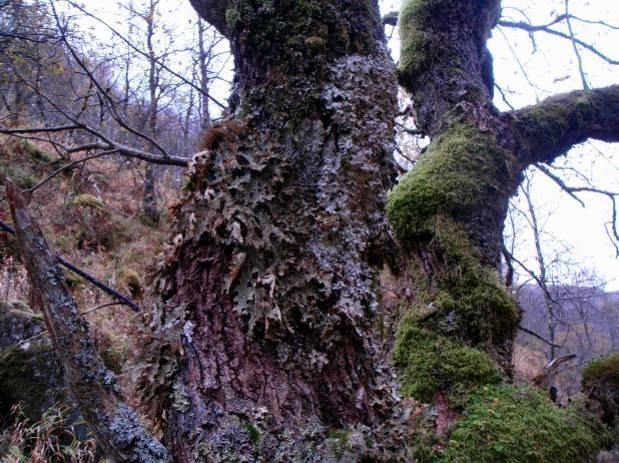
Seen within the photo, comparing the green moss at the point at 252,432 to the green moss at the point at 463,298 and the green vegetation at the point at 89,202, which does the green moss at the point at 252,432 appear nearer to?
the green moss at the point at 463,298

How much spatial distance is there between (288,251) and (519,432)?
168 cm

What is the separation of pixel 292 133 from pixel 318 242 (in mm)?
335

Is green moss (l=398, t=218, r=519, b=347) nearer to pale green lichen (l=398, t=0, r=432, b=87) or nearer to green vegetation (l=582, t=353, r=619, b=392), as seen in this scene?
green vegetation (l=582, t=353, r=619, b=392)

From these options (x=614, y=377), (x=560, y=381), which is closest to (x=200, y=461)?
(x=614, y=377)

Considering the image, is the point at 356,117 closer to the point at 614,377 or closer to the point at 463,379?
the point at 463,379

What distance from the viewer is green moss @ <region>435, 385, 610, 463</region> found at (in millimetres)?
2154

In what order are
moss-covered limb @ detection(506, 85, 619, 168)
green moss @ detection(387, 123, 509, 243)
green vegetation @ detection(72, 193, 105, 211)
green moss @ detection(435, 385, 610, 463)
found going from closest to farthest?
1. green moss @ detection(435, 385, 610, 463)
2. green moss @ detection(387, 123, 509, 243)
3. moss-covered limb @ detection(506, 85, 619, 168)
4. green vegetation @ detection(72, 193, 105, 211)

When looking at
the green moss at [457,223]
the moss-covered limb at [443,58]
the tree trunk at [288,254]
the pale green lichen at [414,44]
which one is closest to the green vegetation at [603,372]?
the green moss at [457,223]

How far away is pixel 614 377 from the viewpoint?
2713 millimetres

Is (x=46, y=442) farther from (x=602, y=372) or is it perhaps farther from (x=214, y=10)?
(x=602, y=372)

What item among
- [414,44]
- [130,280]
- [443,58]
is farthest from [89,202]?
[443,58]

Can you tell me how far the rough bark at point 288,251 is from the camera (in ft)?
3.56

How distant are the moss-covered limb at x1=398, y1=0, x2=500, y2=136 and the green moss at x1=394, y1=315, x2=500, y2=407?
1.66 m

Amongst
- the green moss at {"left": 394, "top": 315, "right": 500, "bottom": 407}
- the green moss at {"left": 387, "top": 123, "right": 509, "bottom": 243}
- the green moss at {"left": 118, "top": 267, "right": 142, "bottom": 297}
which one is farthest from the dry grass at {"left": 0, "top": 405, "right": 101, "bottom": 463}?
the green moss at {"left": 118, "top": 267, "right": 142, "bottom": 297}
